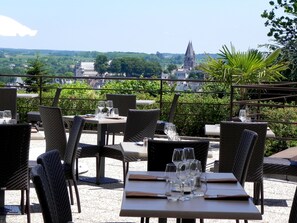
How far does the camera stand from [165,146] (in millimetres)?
Result: 5543

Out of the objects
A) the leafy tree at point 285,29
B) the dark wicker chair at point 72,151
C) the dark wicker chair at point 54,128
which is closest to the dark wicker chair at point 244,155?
the dark wicker chair at point 72,151

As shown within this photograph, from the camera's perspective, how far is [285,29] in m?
22.7

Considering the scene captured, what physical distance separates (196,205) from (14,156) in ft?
7.83

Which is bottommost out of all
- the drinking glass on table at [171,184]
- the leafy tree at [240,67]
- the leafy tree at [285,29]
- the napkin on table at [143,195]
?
the napkin on table at [143,195]

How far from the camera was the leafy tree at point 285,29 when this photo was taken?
66.8ft

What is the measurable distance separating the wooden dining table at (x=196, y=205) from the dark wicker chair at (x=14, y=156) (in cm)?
164

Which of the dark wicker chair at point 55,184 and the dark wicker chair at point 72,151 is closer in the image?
the dark wicker chair at point 55,184

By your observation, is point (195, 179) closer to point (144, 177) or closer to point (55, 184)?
point (144, 177)

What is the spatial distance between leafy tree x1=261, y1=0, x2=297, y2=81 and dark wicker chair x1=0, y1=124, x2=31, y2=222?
14857 mm

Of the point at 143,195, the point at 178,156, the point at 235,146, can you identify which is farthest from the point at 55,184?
the point at 235,146

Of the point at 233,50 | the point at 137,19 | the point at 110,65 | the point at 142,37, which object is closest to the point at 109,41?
the point at 142,37

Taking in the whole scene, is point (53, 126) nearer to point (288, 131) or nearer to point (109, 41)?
point (288, 131)

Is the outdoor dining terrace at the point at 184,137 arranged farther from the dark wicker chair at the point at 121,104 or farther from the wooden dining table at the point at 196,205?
the wooden dining table at the point at 196,205

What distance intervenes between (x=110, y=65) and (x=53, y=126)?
18.7 m
